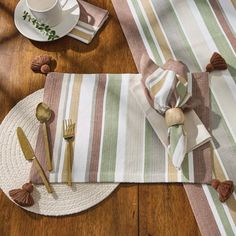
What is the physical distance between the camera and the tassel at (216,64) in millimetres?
882

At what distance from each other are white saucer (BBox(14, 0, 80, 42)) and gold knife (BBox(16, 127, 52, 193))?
10.0 inches

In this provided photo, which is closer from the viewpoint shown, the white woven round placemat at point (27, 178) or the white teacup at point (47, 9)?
the white woven round placemat at point (27, 178)

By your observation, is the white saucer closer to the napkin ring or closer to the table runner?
the table runner

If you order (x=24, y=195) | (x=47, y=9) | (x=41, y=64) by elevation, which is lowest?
(x=24, y=195)

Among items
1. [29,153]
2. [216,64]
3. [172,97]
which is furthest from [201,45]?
[29,153]

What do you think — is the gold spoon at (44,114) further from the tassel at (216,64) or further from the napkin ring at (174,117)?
the tassel at (216,64)

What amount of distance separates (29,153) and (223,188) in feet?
1.30

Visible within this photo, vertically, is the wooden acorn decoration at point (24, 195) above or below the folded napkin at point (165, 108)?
below

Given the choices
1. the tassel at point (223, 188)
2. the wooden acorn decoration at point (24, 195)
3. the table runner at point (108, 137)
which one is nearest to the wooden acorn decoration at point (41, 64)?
the table runner at point (108, 137)

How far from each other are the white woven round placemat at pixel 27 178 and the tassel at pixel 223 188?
0.19 m

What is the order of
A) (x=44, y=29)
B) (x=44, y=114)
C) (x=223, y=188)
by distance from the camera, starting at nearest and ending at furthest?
(x=223, y=188) < (x=44, y=114) < (x=44, y=29)

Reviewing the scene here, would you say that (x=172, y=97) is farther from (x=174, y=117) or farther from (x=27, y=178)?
(x=27, y=178)

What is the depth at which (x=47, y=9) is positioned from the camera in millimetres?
907

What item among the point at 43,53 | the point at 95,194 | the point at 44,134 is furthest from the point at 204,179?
the point at 43,53
